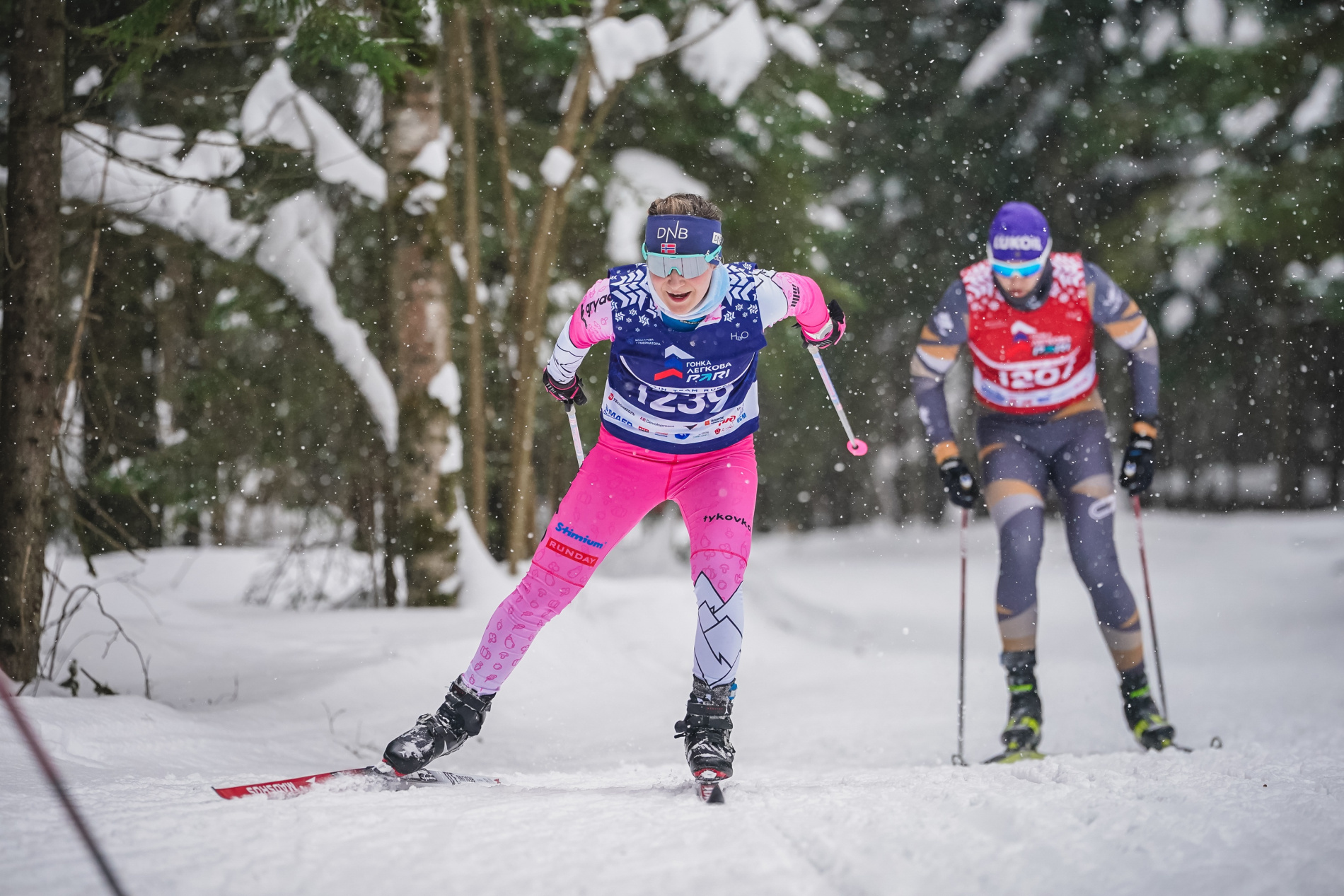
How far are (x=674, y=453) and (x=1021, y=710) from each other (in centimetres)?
199

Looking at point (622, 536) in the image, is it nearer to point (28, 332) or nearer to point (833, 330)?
point (833, 330)

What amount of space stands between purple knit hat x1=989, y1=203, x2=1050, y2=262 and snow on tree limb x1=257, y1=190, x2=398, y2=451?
4.48 m

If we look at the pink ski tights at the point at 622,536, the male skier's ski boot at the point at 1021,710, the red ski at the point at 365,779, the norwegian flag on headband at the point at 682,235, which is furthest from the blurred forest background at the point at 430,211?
the male skier's ski boot at the point at 1021,710

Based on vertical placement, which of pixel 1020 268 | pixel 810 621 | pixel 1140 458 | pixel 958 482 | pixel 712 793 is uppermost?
pixel 1020 268

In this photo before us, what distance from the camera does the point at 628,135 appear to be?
9930 millimetres

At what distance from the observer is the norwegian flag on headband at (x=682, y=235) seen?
315 cm

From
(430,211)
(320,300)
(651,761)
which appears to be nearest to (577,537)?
(651,761)

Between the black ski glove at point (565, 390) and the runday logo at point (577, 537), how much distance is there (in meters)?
0.53

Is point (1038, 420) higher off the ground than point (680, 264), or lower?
lower

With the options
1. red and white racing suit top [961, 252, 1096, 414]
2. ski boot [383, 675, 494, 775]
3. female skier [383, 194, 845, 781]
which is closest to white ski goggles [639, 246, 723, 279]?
female skier [383, 194, 845, 781]

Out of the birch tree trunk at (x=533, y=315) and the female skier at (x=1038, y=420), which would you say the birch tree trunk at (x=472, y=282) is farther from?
the female skier at (x=1038, y=420)

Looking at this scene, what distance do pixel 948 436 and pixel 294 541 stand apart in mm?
5482

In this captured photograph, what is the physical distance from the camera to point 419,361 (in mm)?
6902

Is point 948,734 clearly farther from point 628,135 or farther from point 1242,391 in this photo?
point 1242,391
